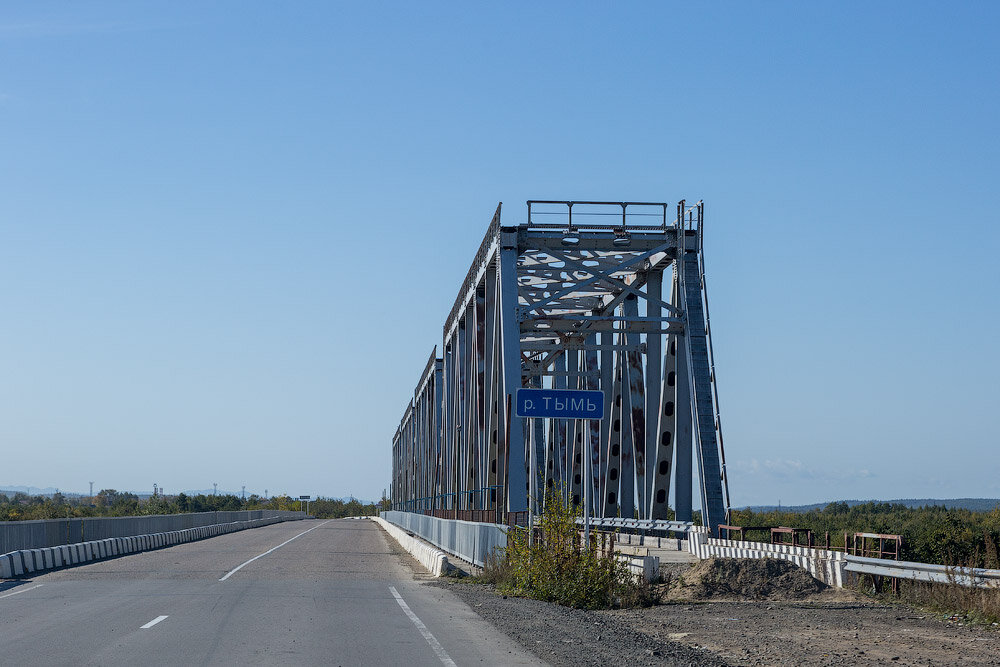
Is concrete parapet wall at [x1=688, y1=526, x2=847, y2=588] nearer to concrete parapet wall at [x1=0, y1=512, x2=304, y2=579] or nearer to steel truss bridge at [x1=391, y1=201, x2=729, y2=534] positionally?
steel truss bridge at [x1=391, y1=201, x2=729, y2=534]

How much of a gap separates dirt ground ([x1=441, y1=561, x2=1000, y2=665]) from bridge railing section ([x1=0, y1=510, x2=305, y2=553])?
15.8 m

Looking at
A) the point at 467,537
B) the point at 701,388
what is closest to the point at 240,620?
the point at 467,537

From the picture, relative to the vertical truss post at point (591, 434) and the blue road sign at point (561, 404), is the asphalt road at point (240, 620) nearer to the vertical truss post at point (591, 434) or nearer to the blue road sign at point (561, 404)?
the blue road sign at point (561, 404)

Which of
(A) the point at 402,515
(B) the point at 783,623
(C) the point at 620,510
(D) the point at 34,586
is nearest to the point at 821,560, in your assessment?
(B) the point at 783,623

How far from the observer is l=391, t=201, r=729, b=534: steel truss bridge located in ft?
103

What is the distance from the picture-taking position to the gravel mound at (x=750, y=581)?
1814 cm

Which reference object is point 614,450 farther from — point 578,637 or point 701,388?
point 578,637

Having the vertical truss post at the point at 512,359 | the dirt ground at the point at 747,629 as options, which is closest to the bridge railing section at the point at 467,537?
the vertical truss post at the point at 512,359

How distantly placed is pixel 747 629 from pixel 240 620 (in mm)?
6837

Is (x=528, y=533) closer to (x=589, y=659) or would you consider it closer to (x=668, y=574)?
(x=668, y=574)

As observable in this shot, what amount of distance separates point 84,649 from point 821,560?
41.0ft

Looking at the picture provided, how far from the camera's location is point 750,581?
1853 centimetres

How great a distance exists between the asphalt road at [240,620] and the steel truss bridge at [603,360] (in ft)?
20.7

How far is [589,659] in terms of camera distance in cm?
1172
